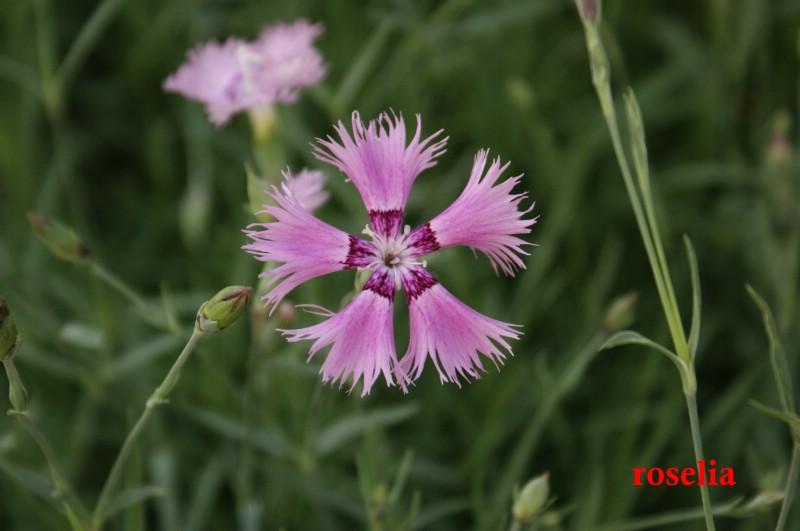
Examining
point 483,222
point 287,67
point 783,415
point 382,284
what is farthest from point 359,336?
point 287,67

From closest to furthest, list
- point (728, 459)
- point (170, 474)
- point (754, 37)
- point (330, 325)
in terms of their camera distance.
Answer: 1. point (330, 325)
2. point (170, 474)
3. point (728, 459)
4. point (754, 37)

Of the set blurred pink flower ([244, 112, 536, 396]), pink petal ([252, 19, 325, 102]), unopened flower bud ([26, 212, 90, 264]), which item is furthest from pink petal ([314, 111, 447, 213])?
unopened flower bud ([26, 212, 90, 264])

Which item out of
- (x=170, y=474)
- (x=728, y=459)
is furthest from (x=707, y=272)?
(x=170, y=474)

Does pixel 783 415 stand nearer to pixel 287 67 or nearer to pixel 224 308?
pixel 224 308

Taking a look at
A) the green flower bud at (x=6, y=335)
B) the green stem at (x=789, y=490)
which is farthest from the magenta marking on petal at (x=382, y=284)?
the green stem at (x=789, y=490)

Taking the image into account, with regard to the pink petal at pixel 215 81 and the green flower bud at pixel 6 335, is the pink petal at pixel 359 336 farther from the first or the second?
the pink petal at pixel 215 81

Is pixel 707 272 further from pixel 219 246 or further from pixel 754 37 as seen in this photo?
pixel 219 246

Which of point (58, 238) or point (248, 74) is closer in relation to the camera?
point (58, 238)

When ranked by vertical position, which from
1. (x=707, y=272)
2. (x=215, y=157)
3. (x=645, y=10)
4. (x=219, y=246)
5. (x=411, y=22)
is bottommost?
(x=219, y=246)
